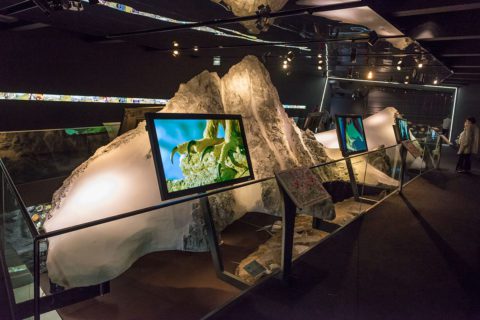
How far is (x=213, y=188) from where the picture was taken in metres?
2.57

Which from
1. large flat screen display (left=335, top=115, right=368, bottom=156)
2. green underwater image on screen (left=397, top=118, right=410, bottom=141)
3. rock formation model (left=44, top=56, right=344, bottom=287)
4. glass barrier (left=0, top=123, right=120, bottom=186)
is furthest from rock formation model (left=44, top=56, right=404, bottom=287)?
green underwater image on screen (left=397, top=118, right=410, bottom=141)

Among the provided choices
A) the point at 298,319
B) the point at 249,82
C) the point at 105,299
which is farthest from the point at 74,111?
the point at 298,319

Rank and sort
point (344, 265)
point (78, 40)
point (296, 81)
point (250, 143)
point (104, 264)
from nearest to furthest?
1. point (104, 264)
2. point (344, 265)
3. point (250, 143)
4. point (78, 40)
5. point (296, 81)

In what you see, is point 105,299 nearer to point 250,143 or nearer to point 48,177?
point 250,143

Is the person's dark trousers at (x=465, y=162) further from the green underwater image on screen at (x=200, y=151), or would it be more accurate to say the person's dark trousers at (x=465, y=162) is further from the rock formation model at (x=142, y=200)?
the green underwater image on screen at (x=200, y=151)

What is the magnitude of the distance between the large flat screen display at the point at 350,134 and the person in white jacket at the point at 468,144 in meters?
4.60

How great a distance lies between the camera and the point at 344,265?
3125 mm

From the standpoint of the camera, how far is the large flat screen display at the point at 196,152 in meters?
2.31

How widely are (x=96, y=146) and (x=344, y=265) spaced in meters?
4.56

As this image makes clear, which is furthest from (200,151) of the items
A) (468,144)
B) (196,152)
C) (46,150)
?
(468,144)

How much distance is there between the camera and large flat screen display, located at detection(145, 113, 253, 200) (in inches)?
91.1

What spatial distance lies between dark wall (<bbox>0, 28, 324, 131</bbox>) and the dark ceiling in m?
0.23

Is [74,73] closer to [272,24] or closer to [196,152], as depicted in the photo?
[272,24]

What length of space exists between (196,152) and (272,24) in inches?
210
